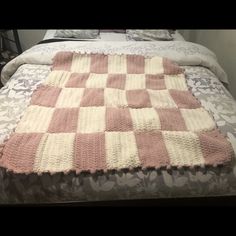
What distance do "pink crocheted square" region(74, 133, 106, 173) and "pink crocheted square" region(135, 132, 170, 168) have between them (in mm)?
139

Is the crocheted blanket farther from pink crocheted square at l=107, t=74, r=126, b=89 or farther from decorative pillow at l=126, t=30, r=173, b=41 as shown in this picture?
decorative pillow at l=126, t=30, r=173, b=41

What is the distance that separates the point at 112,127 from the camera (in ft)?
4.09

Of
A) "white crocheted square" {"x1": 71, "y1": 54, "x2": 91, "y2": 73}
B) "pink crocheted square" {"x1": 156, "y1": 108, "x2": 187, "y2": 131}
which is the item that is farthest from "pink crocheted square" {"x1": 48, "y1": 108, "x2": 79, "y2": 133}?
"white crocheted square" {"x1": 71, "y1": 54, "x2": 91, "y2": 73}

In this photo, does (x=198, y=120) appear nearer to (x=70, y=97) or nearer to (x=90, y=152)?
(x=90, y=152)

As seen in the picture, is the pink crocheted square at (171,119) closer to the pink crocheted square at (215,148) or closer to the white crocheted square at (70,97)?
the pink crocheted square at (215,148)

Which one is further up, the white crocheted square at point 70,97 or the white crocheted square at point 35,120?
the white crocheted square at point 35,120

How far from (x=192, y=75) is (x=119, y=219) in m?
1.01

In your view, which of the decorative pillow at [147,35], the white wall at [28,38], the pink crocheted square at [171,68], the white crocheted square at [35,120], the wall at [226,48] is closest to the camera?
the white crocheted square at [35,120]

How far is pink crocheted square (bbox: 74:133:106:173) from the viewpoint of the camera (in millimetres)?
1079

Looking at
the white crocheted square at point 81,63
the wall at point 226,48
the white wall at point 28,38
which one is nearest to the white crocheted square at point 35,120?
the white crocheted square at point 81,63

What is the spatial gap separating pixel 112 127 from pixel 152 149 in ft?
0.65

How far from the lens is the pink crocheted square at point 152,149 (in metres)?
1.10
